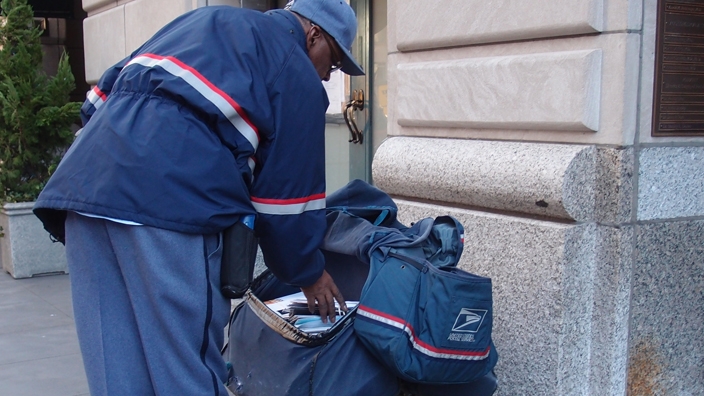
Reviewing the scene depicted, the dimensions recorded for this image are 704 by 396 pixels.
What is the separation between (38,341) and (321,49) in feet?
11.1

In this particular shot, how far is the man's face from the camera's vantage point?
246cm

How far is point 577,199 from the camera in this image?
9.69 ft

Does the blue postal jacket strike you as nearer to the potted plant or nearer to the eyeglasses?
the eyeglasses

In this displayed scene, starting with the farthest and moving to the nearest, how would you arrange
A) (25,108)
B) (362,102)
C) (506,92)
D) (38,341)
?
(25,108), (362,102), (38,341), (506,92)

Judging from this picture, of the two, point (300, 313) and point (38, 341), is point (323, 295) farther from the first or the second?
point (38, 341)

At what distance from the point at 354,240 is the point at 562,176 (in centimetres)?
95

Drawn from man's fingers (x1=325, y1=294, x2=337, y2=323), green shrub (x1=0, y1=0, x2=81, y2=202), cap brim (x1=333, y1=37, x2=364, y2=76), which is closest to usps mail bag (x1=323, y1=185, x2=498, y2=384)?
man's fingers (x1=325, y1=294, x2=337, y2=323)

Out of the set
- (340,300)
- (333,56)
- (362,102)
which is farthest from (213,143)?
(362,102)

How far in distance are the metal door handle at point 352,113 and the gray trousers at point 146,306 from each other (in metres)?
3.29

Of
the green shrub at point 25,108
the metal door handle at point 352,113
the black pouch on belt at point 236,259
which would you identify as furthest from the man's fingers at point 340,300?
the green shrub at point 25,108

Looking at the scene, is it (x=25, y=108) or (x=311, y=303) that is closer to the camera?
(x=311, y=303)

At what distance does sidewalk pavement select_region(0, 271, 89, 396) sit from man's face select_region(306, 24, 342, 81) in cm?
243

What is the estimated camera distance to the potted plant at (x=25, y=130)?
21.5 ft

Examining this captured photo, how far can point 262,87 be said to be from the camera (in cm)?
219
